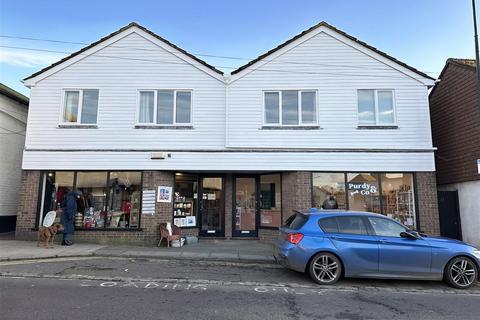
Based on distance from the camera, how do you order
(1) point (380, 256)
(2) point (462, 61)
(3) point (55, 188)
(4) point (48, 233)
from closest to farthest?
(1) point (380, 256) < (4) point (48, 233) < (3) point (55, 188) < (2) point (462, 61)

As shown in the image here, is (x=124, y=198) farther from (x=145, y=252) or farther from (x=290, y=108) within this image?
(x=290, y=108)

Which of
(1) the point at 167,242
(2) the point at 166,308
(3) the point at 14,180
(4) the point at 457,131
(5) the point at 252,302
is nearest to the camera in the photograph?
(2) the point at 166,308

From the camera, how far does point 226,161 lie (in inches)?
516

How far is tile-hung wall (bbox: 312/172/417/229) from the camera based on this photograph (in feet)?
42.5

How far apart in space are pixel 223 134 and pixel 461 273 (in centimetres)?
823

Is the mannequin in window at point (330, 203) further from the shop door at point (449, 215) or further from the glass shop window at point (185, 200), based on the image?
the glass shop window at point (185, 200)

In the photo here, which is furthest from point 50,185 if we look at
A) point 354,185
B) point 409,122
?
point 409,122

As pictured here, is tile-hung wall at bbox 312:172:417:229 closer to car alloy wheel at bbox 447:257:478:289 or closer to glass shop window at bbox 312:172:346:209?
glass shop window at bbox 312:172:346:209

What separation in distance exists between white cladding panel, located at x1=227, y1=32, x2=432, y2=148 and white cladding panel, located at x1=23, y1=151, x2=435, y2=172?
0.38 m

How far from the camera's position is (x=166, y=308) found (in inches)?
236

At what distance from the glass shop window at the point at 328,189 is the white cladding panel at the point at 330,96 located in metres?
1.06

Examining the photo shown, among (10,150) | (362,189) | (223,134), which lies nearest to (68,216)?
(10,150)

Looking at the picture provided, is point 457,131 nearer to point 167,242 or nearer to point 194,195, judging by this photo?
point 194,195

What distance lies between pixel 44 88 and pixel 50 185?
11.7 feet
